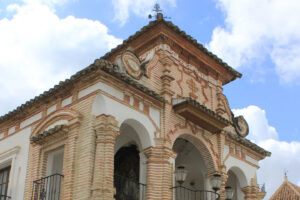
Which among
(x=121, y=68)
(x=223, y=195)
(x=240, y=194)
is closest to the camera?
(x=121, y=68)

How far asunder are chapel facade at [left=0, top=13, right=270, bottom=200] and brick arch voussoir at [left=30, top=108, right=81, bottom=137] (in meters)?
0.03

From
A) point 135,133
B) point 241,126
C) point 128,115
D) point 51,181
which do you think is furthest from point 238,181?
→ point 51,181

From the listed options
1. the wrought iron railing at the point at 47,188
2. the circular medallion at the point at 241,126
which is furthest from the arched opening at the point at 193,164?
the wrought iron railing at the point at 47,188

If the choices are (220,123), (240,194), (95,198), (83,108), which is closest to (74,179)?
(95,198)

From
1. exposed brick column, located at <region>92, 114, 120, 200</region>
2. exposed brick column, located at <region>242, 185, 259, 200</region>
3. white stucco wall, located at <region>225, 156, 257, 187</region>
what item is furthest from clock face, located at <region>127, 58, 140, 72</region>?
exposed brick column, located at <region>242, 185, 259, 200</region>

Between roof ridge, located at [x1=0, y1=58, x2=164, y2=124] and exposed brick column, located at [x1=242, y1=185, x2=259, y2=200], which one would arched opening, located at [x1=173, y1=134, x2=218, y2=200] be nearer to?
exposed brick column, located at [x1=242, y1=185, x2=259, y2=200]

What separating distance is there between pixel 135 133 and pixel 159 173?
1.72 meters

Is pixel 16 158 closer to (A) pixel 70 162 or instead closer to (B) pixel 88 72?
(A) pixel 70 162

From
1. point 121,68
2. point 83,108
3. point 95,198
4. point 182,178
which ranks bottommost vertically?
point 95,198

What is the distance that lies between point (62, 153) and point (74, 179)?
176 cm

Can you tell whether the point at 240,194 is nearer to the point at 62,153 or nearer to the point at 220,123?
the point at 220,123

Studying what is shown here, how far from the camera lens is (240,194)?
16.1 metres

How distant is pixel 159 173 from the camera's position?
485 inches

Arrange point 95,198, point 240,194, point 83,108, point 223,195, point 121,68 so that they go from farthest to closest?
point 240,194, point 223,195, point 121,68, point 83,108, point 95,198
